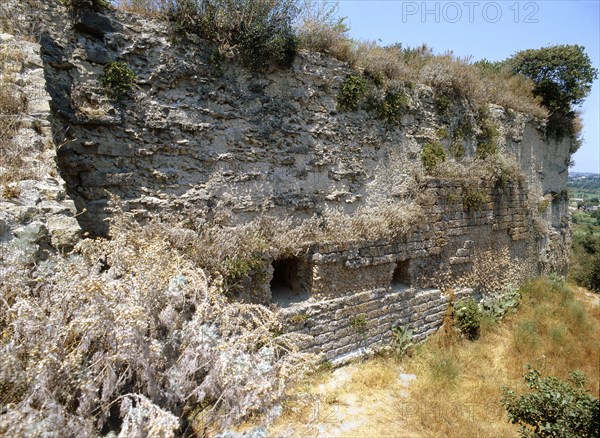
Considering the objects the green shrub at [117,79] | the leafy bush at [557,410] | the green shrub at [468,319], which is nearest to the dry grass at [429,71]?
the green shrub at [117,79]

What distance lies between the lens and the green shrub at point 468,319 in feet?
23.6

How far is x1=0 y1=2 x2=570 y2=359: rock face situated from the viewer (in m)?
4.34

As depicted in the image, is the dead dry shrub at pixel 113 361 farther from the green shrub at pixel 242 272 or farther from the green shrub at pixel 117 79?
the green shrub at pixel 117 79

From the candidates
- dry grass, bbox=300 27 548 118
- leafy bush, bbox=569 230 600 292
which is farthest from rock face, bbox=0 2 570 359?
leafy bush, bbox=569 230 600 292

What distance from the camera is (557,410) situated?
10.3 feet

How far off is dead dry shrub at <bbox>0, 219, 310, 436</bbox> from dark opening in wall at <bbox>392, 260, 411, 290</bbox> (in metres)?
4.53

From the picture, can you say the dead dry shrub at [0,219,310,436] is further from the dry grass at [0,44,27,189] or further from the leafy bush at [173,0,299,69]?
the leafy bush at [173,0,299,69]

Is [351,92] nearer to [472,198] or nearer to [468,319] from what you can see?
[472,198]

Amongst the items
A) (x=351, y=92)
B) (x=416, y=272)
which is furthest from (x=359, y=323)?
(x=351, y=92)

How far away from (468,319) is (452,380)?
2.09 meters

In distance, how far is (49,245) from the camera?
2811mm

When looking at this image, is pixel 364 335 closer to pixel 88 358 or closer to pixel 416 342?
pixel 416 342

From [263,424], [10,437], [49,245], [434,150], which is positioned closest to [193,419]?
[263,424]

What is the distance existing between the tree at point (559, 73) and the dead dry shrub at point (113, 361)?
37.3 feet
